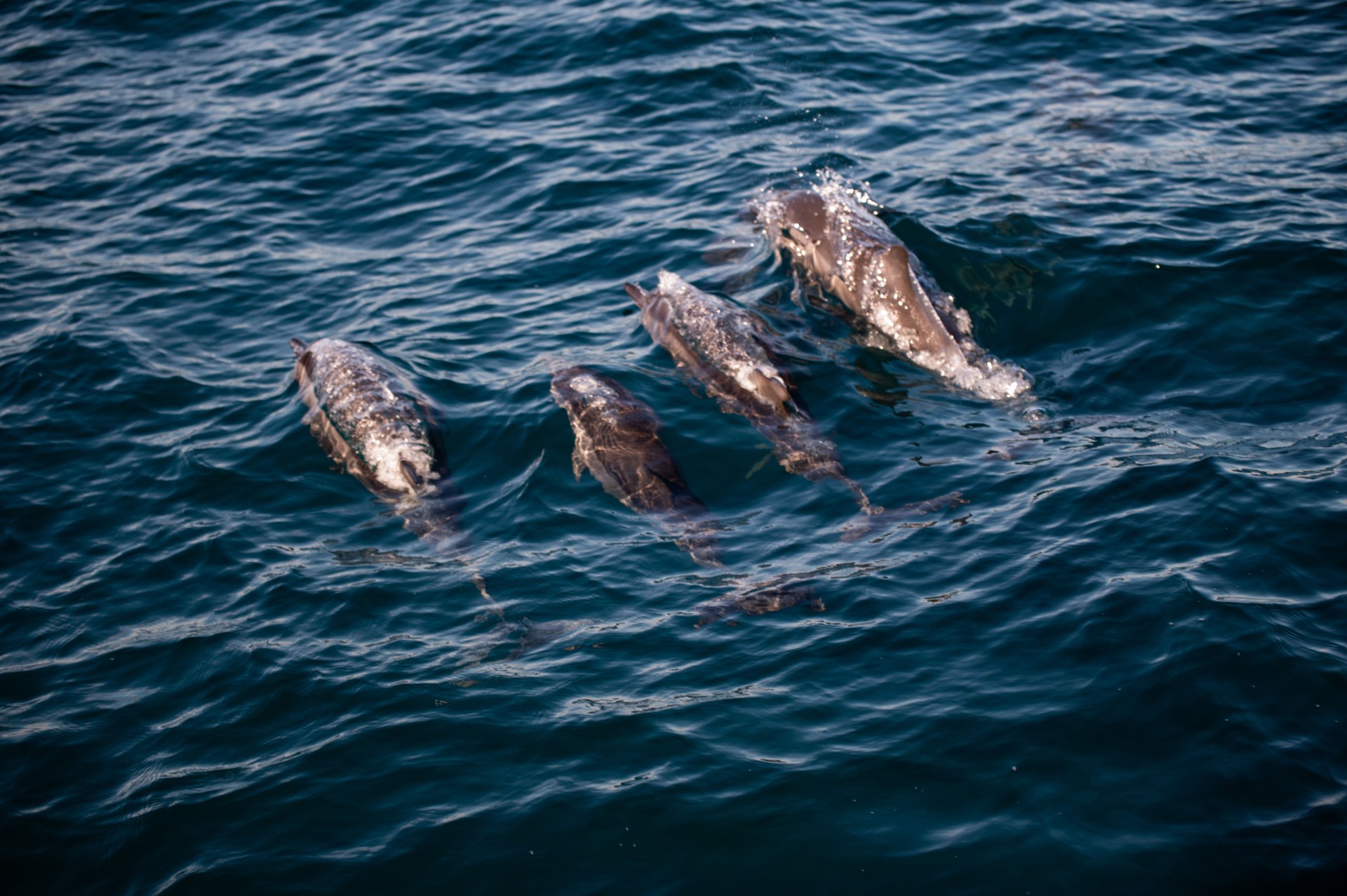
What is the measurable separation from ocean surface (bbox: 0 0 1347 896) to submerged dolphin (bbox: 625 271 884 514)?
27 centimetres

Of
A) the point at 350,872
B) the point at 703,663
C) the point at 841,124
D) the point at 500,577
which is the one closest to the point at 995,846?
the point at 703,663

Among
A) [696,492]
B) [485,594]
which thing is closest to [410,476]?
[485,594]

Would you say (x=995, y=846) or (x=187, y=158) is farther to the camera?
(x=187, y=158)

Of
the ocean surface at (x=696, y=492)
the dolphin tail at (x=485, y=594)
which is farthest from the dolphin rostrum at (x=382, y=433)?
the dolphin tail at (x=485, y=594)

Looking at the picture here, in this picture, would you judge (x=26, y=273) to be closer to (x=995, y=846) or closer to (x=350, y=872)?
(x=350, y=872)

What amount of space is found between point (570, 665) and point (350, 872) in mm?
2058

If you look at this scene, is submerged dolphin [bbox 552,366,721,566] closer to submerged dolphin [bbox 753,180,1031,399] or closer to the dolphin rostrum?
the dolphin rostrum

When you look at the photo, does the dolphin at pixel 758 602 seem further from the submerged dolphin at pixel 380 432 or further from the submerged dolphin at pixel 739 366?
the submerged dolphin at pixel 380 432

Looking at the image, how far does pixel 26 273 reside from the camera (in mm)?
14078

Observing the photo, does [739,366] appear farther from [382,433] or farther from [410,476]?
[382,433]

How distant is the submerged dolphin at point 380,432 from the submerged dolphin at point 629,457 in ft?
4.38

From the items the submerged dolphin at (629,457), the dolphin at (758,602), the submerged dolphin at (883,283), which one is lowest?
the dolphin at (758,602)

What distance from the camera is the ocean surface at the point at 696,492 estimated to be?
6371 mm

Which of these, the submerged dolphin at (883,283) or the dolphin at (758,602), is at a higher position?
the submerged dolphin at (883,283)
